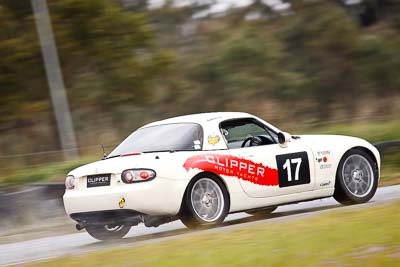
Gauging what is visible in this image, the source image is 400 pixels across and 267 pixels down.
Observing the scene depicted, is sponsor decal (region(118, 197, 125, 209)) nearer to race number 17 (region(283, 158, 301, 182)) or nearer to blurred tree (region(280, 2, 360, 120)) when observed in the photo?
race number 17 (region(283, 158, 301, 182))

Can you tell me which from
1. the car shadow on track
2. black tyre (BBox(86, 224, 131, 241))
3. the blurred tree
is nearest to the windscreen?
black tyre (BBox(86, 224, 131, 241))

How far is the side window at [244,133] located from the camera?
12070 mm

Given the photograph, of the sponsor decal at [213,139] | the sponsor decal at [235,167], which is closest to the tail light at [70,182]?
the sponsor decal at [235,167]

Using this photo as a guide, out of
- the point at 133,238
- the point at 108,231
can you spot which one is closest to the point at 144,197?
the point at 133,238

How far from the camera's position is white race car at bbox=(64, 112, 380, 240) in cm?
1083

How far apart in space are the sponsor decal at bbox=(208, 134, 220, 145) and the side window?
0.68ft

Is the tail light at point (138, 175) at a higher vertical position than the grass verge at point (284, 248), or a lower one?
higher

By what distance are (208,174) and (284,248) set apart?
10.0 feet

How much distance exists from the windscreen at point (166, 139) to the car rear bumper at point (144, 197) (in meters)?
0.71

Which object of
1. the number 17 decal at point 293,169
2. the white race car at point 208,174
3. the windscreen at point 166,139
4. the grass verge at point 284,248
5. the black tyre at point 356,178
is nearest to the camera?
the grass verge at point 284,248

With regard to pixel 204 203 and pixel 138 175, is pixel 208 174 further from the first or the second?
pixel 138 175

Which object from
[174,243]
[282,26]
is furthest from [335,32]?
[174,243]

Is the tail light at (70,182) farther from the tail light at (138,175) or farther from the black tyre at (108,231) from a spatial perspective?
the tail light at (138,175)

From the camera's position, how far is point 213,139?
11.7 metres
